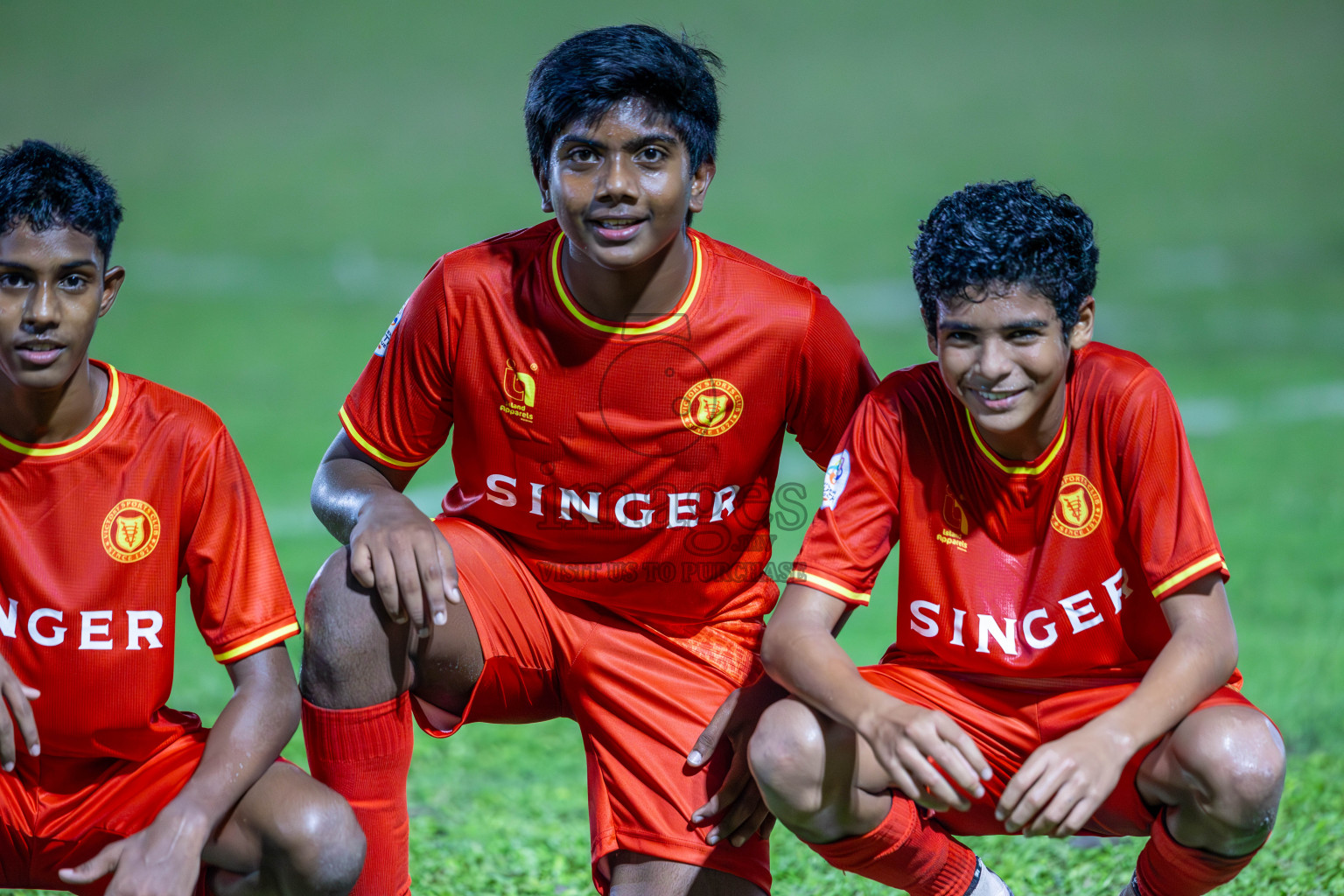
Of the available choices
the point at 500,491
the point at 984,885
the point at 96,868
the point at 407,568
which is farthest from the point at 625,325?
the point at 96,868

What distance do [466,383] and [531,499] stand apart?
274mm

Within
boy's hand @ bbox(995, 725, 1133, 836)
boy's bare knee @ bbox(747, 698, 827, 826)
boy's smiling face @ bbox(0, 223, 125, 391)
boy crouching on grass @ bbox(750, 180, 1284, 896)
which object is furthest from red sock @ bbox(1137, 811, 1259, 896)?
boy's smiling face @ bbox(0, 223, 125, 391)

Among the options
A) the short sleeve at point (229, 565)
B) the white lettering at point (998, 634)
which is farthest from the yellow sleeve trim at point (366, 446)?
the white lettering at point (998, 634)

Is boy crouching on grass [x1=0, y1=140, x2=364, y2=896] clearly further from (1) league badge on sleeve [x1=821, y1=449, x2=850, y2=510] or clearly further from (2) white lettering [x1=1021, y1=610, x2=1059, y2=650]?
(2) white lettering [x1=1021, y1=610, x2=1059, y2=650]

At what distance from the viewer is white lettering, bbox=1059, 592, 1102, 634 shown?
2709mm

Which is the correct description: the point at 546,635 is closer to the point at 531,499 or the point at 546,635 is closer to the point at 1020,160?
the point at 531,499

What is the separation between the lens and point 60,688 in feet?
8.41

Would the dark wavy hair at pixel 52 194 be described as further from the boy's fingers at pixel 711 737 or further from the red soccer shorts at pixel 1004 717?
the red soccer shorts at pixel 1004 717

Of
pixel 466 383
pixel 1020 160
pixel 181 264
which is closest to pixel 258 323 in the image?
pixel 181 264

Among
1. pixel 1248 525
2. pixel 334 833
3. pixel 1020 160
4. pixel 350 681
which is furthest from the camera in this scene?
pixel 1020 160

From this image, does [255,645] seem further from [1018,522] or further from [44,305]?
[1018,522]

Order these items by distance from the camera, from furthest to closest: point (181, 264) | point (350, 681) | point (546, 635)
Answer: point (181, 264)
point (546, 635)
point (350, 681)

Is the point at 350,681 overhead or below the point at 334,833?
overhead

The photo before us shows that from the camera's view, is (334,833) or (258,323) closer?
(334,833)
